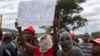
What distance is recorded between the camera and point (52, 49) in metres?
6.30

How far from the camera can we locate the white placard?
617 cm

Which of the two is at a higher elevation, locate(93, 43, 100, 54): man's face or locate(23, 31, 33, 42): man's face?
locate(93, 43, 100, 54): man's face

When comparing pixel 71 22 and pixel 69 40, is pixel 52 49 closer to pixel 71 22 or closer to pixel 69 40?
pixel 69 40

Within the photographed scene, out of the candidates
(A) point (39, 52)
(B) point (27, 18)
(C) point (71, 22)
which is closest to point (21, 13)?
(B) point (27, 18)

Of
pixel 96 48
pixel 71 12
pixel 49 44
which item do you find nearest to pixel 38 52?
pixel 49 44

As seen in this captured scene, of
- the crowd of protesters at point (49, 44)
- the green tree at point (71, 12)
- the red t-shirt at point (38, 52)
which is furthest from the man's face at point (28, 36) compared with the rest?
the green tree at point (71, 12)

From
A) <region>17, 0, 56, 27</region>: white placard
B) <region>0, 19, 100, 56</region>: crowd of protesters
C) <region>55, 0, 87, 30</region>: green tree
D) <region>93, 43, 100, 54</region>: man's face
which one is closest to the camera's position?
<region>93, 43, 100, 54</region>: man's face

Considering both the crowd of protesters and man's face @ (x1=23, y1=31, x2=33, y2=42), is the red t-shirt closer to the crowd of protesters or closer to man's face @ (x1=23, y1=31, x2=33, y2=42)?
the crowd of protesters

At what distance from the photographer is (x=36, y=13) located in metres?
6.41

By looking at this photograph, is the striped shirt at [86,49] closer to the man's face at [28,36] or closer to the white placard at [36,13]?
the man's face at [28,36]

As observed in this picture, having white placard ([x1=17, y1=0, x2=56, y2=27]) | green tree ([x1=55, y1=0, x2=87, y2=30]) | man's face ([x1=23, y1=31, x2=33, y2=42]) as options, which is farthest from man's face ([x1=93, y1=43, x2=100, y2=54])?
green tree ([x1=55, y1=0, x2=87, y2=30])

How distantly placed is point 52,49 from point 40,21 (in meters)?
0.49

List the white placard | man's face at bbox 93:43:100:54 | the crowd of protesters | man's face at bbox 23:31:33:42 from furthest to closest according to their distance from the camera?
man's face at bbox 23:31:33:42
the white placard
the crowd of protesters
man's face at bbox 93:43:100:54

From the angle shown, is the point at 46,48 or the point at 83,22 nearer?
the point at 46,48
